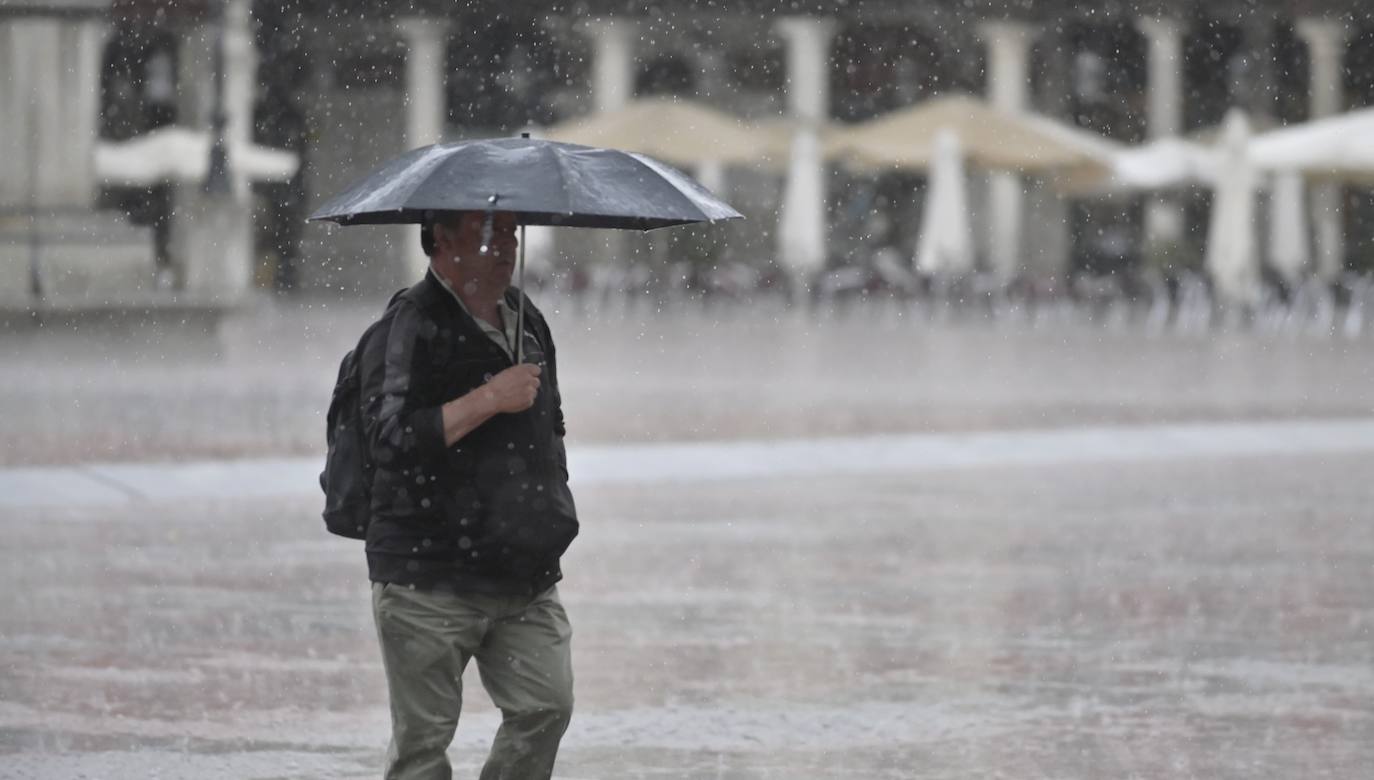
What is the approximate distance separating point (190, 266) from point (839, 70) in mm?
19853

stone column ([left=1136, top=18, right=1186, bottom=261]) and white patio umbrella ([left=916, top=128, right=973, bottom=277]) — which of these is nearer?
white patio umbrella ([left=916, top=128, right=973, bottom=277])

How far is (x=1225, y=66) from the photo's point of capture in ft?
144

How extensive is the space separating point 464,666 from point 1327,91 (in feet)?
124

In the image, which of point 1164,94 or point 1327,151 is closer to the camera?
point 1327,151

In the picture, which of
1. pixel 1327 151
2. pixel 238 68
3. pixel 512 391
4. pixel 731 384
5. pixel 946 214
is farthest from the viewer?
pixel 238 68

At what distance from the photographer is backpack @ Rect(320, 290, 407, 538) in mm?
4832

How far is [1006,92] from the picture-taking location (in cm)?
4069

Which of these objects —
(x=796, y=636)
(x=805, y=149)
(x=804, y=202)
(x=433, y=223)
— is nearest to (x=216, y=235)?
(x=805, y=149)

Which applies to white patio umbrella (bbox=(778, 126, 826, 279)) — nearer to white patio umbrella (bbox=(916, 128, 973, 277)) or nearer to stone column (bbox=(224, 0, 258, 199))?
white patio umbrella (bbox=(916, 128, 973, 277))

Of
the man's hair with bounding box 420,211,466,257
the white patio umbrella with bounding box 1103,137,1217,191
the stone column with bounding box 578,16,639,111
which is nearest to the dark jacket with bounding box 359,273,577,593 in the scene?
the man's hair with bounding box 420,211,466,257

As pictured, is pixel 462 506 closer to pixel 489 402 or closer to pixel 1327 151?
pixel 489 402

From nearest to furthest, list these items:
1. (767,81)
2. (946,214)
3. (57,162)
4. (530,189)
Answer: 1. (530,189)
2. (57,162)
3. (946,214)
4. (767,81)

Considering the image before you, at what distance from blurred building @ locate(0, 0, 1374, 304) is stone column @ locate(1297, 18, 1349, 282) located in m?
0.04

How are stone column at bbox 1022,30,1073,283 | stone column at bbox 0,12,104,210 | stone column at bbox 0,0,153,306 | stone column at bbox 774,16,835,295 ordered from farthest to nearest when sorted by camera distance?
1. stone column at bbox 1022,30,1073,283
2. stone column at bbox 774,16,835,295
3. stone column at bbox 0,12,104,210
4. stone column at bbox 0,0,153,306
